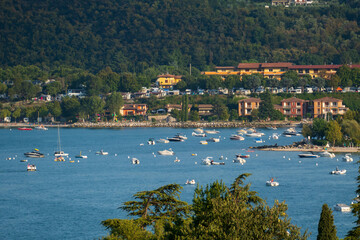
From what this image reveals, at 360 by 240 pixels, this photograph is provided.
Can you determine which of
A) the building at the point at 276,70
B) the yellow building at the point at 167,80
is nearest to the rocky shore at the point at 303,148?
the building at the point at 276,70

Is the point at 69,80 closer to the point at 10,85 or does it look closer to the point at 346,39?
the point at 10,85

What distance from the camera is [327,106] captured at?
349 feet

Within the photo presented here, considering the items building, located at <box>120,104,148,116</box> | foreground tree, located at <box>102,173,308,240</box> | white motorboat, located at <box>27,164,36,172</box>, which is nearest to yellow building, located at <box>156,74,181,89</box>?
building, located at <box>120,104,148,116</box>

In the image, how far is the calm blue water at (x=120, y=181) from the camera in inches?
1487

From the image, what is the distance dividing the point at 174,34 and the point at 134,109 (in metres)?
59.3

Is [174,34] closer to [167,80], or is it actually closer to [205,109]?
[167,80]

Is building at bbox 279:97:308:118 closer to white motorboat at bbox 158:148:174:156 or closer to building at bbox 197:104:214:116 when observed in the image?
building at bbox 197:104:214:116

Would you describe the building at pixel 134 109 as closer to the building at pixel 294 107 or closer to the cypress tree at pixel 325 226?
the building at pixel 294 107

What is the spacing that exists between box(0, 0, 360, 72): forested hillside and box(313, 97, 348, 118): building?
37591 mm

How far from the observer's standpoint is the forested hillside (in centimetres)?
15738

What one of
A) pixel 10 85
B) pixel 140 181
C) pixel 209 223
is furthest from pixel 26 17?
pixel 209 223

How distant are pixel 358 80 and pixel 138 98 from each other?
3519 centimetres

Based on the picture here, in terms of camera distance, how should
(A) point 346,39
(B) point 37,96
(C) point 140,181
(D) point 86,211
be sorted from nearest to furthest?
(D) point 86,211 → (C) point 140,181 → (B) point 37,96 → (A) point 346,39

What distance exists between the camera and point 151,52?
550ft
